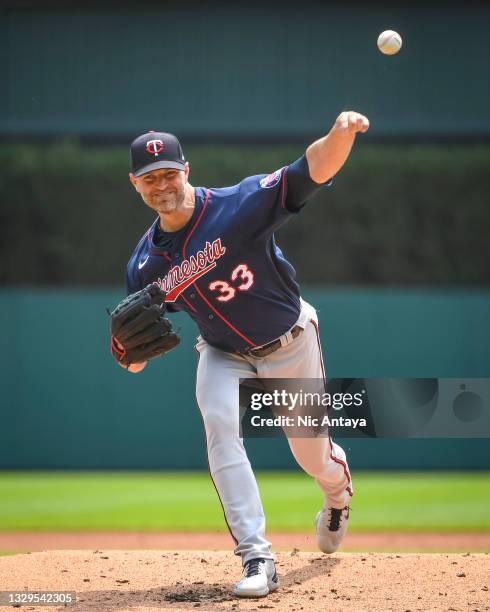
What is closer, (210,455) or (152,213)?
(210,455)

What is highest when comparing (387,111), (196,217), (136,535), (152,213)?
(387,111)

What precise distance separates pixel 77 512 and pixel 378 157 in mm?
6981

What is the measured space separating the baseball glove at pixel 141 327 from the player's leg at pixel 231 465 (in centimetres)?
23

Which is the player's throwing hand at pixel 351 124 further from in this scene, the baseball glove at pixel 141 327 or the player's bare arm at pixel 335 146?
the baseball glove at pixel 141 327

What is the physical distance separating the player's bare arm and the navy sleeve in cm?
3

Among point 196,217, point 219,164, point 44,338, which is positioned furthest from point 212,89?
point 196,217

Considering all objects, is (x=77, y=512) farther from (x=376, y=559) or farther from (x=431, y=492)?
(x=376, y=559)

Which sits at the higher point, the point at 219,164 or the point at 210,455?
the point at 219,164

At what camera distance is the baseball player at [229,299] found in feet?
12.8

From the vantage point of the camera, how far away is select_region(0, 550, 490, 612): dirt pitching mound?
372cm

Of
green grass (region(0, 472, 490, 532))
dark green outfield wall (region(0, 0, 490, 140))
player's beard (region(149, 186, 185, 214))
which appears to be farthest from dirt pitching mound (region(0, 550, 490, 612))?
dark green outfield wall (region(0, 0, 490, 140))

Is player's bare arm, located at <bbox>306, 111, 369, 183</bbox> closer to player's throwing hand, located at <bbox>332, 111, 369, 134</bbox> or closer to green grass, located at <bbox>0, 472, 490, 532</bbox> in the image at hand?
player's throwing hand, located at <bbox>332, 111, 369, 134</bbox>

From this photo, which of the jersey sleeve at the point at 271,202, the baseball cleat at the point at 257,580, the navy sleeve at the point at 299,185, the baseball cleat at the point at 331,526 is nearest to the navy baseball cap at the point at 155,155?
the jersey sleeve at the point at 271,202

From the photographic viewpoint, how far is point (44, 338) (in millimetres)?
11727
